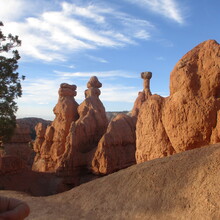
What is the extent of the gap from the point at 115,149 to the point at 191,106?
9.90 metres

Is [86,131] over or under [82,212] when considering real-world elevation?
over

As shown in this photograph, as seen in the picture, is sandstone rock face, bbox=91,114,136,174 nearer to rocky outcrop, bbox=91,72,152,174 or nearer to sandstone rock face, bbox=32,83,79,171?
rocky outcrop, bbox=91,72,152,174

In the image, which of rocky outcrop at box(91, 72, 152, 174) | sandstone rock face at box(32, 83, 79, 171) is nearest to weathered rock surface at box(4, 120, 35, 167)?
sandstone rock face at box(32, 83, 79, 171)

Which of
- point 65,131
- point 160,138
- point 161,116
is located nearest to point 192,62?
point 161,116

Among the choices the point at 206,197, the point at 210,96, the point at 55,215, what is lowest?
the point at 55,215

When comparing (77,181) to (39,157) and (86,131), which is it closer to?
(86,131)

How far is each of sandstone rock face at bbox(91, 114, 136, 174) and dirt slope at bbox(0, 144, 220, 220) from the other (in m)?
7.47

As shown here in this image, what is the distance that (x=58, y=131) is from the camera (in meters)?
22.0

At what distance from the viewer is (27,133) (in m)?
22.7

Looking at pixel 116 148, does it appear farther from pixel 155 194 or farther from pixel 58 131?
pixel 155 194

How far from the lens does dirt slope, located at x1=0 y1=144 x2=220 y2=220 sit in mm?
6023

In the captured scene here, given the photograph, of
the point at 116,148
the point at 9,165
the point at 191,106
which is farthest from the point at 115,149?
the point at 191,106

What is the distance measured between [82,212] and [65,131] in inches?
557

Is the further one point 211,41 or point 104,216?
point 211,41
